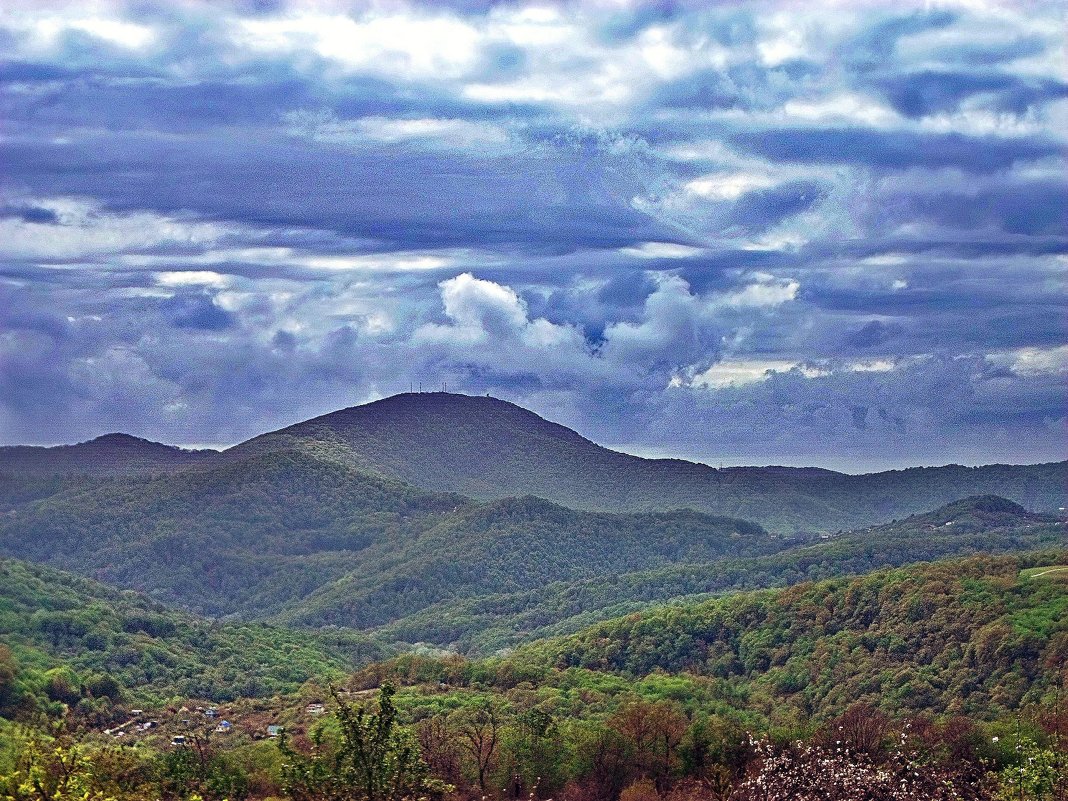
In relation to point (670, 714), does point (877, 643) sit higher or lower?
higher

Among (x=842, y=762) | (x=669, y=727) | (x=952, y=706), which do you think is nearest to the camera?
(x=842, y=762)

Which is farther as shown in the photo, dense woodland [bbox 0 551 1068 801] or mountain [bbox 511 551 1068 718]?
mountain [bbox 511 551 1068 718]

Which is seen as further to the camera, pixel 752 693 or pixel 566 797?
pixel 752 693

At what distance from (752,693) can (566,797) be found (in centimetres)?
8112

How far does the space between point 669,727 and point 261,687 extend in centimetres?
11347

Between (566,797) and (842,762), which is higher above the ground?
(842,762)

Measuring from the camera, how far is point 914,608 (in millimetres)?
169750

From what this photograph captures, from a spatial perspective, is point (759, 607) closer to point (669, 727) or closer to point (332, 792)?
point (669, 727)

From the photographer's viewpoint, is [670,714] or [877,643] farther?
[877,643]

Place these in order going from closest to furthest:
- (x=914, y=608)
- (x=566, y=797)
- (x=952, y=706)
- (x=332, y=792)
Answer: (x=332, y=792) < (x=566, y=797) < (x=952, y=706) < (x=914, y=608)

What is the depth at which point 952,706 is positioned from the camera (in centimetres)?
13688

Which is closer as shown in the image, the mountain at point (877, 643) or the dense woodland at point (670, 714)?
the dense woodland at point (670, 714)

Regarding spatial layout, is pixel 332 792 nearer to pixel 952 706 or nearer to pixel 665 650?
pixel 952 706

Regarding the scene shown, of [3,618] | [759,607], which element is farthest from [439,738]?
[3,618]
